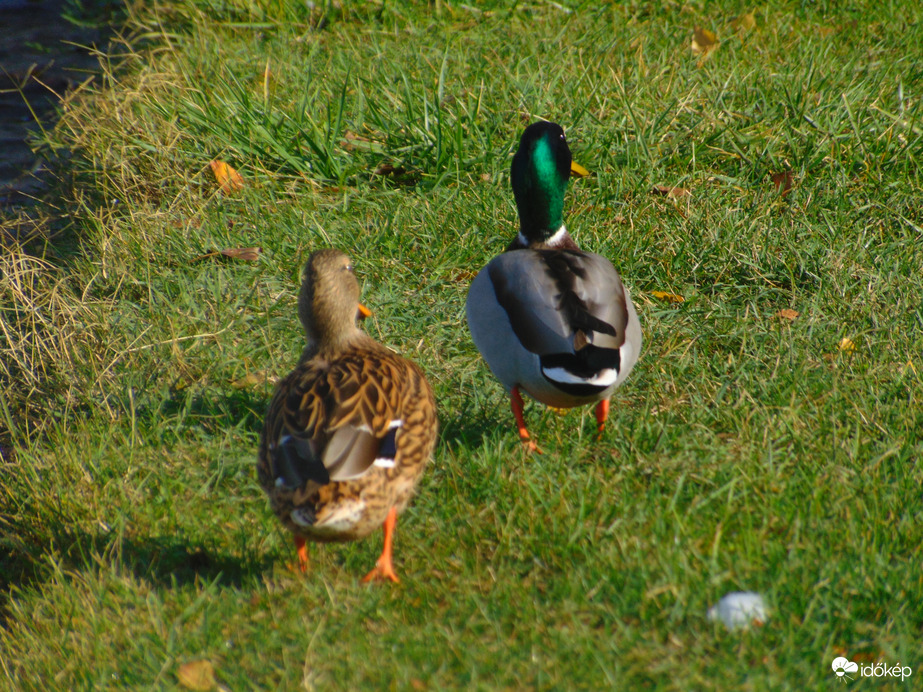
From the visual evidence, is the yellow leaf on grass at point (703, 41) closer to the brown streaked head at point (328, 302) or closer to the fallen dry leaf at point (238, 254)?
the fallen dry leaf at point (238, 254)

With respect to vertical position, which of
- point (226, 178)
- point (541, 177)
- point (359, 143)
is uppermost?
point (541, 177)

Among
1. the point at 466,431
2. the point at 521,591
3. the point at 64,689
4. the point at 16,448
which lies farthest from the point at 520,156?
the point at 64,689

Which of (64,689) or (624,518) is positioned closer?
(64,689)

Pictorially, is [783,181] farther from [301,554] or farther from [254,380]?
[301,554]

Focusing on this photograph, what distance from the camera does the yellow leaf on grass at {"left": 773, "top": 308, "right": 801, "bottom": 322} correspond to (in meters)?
4.02

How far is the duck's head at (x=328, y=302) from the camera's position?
3.21 m

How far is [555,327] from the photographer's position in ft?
10.3

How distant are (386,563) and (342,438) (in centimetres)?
43

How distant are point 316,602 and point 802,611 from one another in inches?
51.7

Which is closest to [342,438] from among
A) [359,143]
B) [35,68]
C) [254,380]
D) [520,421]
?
[520,421]

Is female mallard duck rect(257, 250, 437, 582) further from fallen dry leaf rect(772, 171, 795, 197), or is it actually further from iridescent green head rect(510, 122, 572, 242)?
fallen dry leaf rect(772, 171, 795, 197)

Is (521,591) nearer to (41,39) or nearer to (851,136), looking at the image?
(851,136)

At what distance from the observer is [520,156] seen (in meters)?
3.92

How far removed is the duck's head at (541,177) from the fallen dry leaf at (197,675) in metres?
2.21
